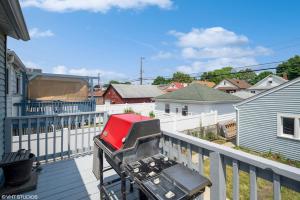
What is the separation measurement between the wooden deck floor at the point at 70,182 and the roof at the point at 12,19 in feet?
7.60

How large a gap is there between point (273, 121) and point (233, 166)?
377 inches

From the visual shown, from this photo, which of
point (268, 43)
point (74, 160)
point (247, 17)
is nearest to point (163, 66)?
point (268, 43)

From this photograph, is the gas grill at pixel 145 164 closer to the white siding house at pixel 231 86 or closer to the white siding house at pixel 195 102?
the white siding house at pixel 195 102

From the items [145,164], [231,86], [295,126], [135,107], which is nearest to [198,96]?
[135,107]

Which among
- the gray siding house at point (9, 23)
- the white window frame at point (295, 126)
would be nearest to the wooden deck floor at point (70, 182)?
the gray siding house at point (9, 23)

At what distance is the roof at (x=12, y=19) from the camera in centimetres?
228

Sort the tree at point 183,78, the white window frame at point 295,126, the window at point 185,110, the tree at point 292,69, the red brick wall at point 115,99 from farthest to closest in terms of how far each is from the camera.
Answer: the tree at point 183,78, the tree at point 292,69, the red brick wall at point 115,99, the window at point 185,110, the white window frame at point 295,126

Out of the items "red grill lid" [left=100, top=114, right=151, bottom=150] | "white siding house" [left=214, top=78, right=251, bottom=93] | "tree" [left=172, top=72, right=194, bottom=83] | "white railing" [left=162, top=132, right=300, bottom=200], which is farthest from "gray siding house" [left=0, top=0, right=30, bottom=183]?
"tree" [left=172, top=72, right=194, bottom=83]

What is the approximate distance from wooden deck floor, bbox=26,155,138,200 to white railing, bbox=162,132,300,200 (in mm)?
953

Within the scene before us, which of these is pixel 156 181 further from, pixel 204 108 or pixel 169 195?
pixel 204 108

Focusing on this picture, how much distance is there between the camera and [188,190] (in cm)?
140

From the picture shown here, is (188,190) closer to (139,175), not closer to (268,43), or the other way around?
(139,175)

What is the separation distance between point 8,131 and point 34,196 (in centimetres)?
126

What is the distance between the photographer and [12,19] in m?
2.70
